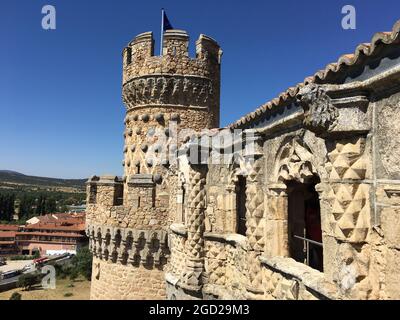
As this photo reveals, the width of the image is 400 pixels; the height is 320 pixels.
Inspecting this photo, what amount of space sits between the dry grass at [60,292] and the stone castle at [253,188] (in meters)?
16.6

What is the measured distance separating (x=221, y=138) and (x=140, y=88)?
611cm

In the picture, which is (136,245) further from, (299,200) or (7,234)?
(7,234)

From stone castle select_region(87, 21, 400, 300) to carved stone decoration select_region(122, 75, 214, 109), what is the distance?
2.0 inches

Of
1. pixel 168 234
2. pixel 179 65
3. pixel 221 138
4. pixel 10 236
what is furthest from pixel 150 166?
pixel 10 236

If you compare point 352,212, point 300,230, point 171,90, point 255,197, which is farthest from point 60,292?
point 352,212

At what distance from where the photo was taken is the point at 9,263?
51438mm

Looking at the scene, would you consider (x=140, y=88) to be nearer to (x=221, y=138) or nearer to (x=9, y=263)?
(x=221, y=138)

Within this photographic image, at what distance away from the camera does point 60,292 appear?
2828cm

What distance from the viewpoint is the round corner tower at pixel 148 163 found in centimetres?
1120

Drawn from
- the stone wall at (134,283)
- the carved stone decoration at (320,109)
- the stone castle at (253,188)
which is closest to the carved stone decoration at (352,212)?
the stone castle at (253,188)

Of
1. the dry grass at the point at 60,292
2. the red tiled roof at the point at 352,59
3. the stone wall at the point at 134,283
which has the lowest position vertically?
the dry grass at the point at 60,292

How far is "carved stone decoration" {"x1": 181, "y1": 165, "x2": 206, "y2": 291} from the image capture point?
26.0 ft

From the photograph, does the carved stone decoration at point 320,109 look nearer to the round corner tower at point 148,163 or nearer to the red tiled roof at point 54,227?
the round corner tower at point 148,163
